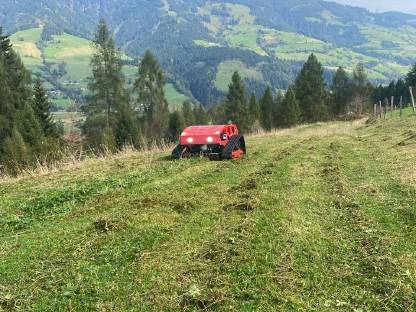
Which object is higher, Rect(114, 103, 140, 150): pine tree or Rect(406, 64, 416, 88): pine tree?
Rect(406, 64, 416, 88): pine tree

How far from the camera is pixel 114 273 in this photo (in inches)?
253

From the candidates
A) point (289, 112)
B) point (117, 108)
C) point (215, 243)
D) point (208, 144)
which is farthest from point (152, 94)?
point (215, 243)

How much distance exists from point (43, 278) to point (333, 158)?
1240 centimetres

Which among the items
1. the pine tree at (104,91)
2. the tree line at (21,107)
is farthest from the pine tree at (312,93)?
the tree line at (21,107)

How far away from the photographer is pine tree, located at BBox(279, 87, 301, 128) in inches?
2889

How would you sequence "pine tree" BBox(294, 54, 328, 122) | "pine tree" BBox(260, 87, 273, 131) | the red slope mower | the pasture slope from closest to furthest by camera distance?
the pasture slope < the red slope mower < "pine tree" BBox(294, 54, 328, 122) < "pine tree" BBox(260, 87, 273, 131)

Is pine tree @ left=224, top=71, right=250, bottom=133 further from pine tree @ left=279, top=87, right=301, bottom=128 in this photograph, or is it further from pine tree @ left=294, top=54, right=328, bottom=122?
pine tree @ left=294, top=54, right=328, bottom=122

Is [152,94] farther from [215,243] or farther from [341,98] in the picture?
[215,243]

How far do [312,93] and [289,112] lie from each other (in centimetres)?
823

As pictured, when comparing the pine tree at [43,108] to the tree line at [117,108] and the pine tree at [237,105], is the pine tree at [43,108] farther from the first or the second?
the pine tree at [237,105]

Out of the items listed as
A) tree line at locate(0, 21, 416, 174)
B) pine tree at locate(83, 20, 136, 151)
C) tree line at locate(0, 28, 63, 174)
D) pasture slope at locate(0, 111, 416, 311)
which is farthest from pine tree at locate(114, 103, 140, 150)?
pasture slope at locate(0, 111, 416, 311)

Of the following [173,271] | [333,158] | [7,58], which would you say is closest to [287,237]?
[173,271]

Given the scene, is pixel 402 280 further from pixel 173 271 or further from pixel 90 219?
pixel 90 219

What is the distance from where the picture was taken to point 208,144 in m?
17.8
